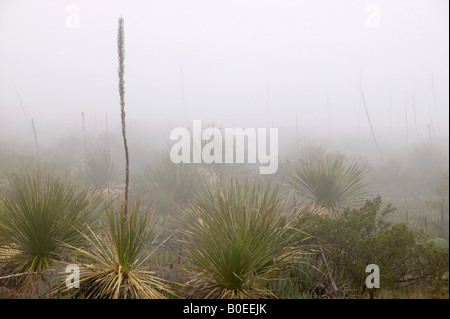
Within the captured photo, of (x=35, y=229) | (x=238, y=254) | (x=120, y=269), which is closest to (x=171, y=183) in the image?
(x=35, y=229)

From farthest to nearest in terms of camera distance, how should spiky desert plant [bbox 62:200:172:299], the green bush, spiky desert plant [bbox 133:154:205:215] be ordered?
spiky desert plant [bbox 133:154:205:215], the green bush, spiky desert plant [bbox 62:200:172:299]

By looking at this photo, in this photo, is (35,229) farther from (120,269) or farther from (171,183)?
(171,183)

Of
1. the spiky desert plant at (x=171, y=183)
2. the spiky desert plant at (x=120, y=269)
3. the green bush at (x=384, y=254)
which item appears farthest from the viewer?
the spiky desert plant at (x=171, y=183)

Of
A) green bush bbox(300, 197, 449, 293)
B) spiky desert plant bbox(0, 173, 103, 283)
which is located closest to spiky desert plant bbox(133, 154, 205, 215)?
spiky desert plant bbox(0, 173, 103, 283)

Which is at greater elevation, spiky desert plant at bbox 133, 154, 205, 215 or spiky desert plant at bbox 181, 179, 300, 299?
spiky desert plant at bbox 133, 154, 205, 215

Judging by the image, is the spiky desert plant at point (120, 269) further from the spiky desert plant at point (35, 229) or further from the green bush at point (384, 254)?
the green bush at point (384, 254)

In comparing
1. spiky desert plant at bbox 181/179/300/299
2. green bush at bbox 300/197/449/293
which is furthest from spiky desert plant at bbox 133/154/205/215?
spiky desert plant at bbox 181/179/300/299

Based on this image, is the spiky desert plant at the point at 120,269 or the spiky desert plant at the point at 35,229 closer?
the spiky desert plant at the point at 120,269

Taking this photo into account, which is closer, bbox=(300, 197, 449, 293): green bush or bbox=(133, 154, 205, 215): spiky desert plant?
bbox=(300, 197, 449, 293): green bush

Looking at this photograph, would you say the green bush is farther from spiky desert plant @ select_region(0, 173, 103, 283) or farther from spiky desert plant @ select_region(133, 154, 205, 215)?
spiky desert plant @ select_region(133, 154, 205, 215)

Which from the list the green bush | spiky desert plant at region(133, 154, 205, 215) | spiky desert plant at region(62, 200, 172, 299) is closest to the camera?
spiky desert plant at region(62, 200, 172, 299)

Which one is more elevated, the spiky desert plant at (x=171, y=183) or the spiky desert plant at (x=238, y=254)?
the spiky desert plant at (x=171, y=183)

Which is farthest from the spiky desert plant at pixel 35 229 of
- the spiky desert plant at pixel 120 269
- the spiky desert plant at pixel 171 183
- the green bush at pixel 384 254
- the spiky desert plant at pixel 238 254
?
the spiky desert plant at pixel 171 183

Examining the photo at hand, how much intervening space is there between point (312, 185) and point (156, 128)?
34688 millimetres
